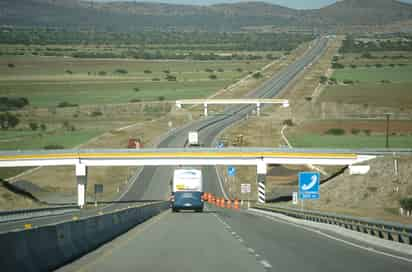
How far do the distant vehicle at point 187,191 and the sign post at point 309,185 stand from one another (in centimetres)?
1938

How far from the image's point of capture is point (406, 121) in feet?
459

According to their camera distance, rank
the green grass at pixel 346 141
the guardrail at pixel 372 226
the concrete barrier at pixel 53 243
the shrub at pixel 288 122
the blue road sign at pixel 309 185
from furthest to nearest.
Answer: the shrub at pixel 288 122 → the green grass at pixel 346 141 → the blue road sign at pixel 309 185 → the guardrail at pixel 372 226 → the concrete barrier at pixel 53 243

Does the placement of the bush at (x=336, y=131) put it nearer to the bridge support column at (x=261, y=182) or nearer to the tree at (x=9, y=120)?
the bridge support column at (x=261, y=182)

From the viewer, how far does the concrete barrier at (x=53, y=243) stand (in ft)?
54.4

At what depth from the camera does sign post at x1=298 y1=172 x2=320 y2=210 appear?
49509mm

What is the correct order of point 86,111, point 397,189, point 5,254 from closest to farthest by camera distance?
point 5,254, point 397,189, point 86,111

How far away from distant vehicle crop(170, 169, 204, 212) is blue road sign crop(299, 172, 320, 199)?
763 inches

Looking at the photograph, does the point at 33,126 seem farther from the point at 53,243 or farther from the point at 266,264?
the point at 266,264

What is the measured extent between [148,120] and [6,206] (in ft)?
256

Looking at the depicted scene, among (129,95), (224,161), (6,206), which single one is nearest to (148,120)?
(129,95)

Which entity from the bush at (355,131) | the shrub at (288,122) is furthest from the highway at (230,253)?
the shrub at (288,122)

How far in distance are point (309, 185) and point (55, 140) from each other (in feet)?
277

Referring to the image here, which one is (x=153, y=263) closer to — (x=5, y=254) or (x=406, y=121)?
(x=5, y=254)

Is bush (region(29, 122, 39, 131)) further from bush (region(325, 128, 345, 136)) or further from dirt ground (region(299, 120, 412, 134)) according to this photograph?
bush (region(325, 128, 345, 136))
